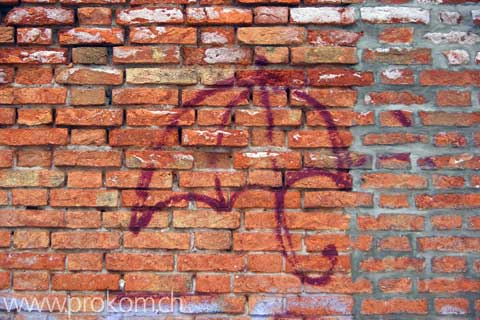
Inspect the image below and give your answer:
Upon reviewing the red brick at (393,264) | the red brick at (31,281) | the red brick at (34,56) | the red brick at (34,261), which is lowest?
the red brick at (31,281)

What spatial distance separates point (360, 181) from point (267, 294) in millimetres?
644

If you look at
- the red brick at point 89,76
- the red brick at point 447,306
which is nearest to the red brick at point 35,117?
the red brick at point 89,76

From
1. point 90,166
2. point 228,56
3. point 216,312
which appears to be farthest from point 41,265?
point 228,56

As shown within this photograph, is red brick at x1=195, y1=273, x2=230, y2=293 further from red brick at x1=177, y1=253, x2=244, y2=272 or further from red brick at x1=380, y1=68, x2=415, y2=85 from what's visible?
red brick at x1=380, y1=68, x2=415, y2=85

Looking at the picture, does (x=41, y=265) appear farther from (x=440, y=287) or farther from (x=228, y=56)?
(x=440, y=287)

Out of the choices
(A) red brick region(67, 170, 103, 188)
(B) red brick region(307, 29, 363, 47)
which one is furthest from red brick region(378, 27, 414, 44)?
(A) red brick region(67, 170, 103, 188)

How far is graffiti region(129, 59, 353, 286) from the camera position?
97.3 inches

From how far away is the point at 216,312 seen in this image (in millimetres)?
2461

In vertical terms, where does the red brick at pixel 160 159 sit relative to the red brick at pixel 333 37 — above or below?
below

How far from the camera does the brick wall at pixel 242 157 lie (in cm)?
247

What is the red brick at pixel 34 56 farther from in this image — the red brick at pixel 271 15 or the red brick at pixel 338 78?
the red brick at pixel 338 78

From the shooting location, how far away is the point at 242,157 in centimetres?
250

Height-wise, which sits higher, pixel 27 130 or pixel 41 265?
pixel 27 130

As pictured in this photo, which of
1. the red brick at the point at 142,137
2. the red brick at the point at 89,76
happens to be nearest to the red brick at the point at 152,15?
the red brick at the point at 89,76
